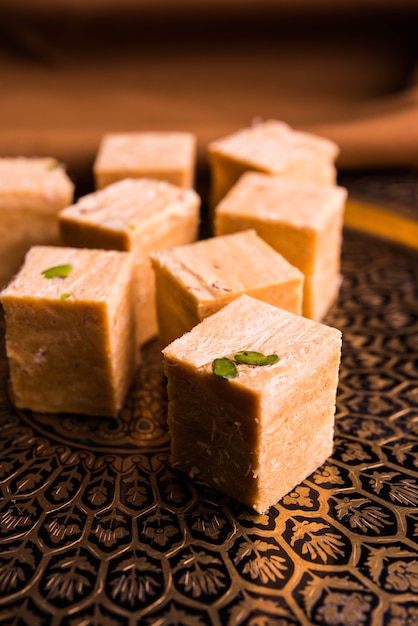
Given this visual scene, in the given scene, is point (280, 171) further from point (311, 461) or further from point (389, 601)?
point (389, 601)

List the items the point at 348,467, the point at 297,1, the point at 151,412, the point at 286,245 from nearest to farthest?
the point at 348,467
the point at 151,412
the point at 286,245
the point at 297,1

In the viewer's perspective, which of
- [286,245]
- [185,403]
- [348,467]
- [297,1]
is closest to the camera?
[185,403]

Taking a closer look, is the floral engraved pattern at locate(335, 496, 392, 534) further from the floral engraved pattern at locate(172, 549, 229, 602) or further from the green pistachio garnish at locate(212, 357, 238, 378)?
the green pistachio garnish at locate(212, 357, 238, 378)

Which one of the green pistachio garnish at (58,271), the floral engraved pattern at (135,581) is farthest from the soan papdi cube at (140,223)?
the floral engraved pattern at (135,581)

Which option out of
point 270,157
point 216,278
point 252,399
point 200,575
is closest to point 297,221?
point 216,278

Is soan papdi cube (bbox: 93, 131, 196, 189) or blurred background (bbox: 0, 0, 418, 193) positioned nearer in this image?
soan papdi cube (bbox: 93, 131, 196, 189)

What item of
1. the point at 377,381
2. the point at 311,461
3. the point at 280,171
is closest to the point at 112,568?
the point at 311,461

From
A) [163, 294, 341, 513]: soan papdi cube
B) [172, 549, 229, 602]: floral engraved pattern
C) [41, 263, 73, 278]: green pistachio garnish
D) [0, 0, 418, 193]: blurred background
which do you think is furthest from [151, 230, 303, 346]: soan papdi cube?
[0, 0, 418, 193]: blurred background
